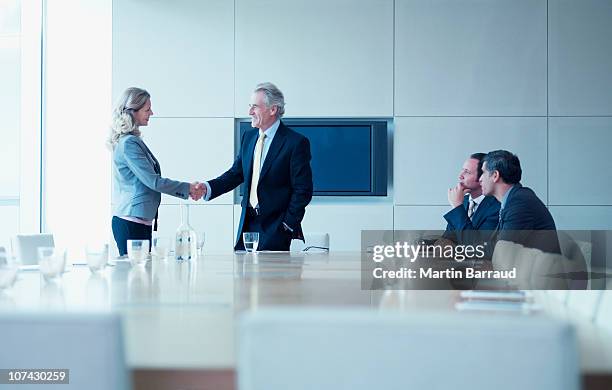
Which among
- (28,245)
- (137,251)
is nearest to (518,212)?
(137,251)

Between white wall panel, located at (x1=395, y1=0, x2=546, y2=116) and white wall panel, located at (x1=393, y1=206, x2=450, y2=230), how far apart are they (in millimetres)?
819

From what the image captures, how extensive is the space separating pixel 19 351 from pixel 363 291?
1.13 m

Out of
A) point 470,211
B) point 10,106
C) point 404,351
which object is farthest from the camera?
point 10,106

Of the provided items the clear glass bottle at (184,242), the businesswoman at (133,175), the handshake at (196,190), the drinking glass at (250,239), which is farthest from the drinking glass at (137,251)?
the handshake at (196,190)

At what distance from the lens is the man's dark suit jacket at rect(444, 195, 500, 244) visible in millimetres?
4617

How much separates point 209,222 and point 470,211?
7.82 feet

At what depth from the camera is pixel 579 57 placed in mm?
6789

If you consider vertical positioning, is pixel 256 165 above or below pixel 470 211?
above

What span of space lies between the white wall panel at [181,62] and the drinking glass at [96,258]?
13.5 feet

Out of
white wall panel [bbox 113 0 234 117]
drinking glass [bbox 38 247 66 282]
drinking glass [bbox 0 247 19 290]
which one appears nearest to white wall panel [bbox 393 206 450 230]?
white wall panel [bbox 113 0 234 117]

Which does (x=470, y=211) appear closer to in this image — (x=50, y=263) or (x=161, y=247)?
(x=161, y=247)

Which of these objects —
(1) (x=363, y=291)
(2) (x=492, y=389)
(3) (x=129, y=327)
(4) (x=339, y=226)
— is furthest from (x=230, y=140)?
(2) (x=492, y=389)

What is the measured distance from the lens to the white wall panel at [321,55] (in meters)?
6.84

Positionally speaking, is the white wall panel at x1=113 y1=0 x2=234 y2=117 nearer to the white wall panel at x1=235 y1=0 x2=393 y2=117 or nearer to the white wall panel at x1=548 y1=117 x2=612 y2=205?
the white wall panel at x1=235 y1=0 x2=393 y2=117
